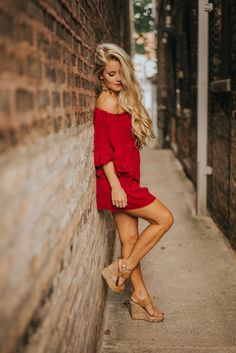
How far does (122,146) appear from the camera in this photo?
2828mm

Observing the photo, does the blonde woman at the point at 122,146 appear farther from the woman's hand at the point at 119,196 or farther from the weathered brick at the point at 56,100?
the weathered brick at the point at 56,100

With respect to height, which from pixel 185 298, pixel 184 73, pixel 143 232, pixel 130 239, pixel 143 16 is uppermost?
pixel 143 16

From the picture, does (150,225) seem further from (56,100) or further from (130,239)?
(56,100)

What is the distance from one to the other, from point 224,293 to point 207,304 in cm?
26

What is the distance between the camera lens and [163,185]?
8.07 meters

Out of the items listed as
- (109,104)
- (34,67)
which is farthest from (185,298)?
(34,67)

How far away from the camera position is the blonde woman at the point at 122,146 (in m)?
2.81

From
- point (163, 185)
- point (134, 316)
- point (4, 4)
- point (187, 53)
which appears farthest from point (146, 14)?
point (4, 4)

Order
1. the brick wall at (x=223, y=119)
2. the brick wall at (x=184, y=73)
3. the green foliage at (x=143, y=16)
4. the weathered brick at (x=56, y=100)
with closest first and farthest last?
the weathered brick at (x=56, y=100)
the brick wall at (x=223, y=119)
the brick wall at (x=184, y=73)
the green foliage at (x=143, y=16)

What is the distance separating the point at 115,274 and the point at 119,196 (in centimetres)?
68

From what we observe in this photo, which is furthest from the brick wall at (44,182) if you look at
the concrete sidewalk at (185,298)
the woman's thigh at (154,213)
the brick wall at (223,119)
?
the brick wall at (223,119)

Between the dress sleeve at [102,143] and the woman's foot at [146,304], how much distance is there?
112cm

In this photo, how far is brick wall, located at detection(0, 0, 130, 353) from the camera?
1.11m

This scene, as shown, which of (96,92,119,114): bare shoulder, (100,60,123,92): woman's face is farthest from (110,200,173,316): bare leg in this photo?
(100,60,123,92): woman's face
